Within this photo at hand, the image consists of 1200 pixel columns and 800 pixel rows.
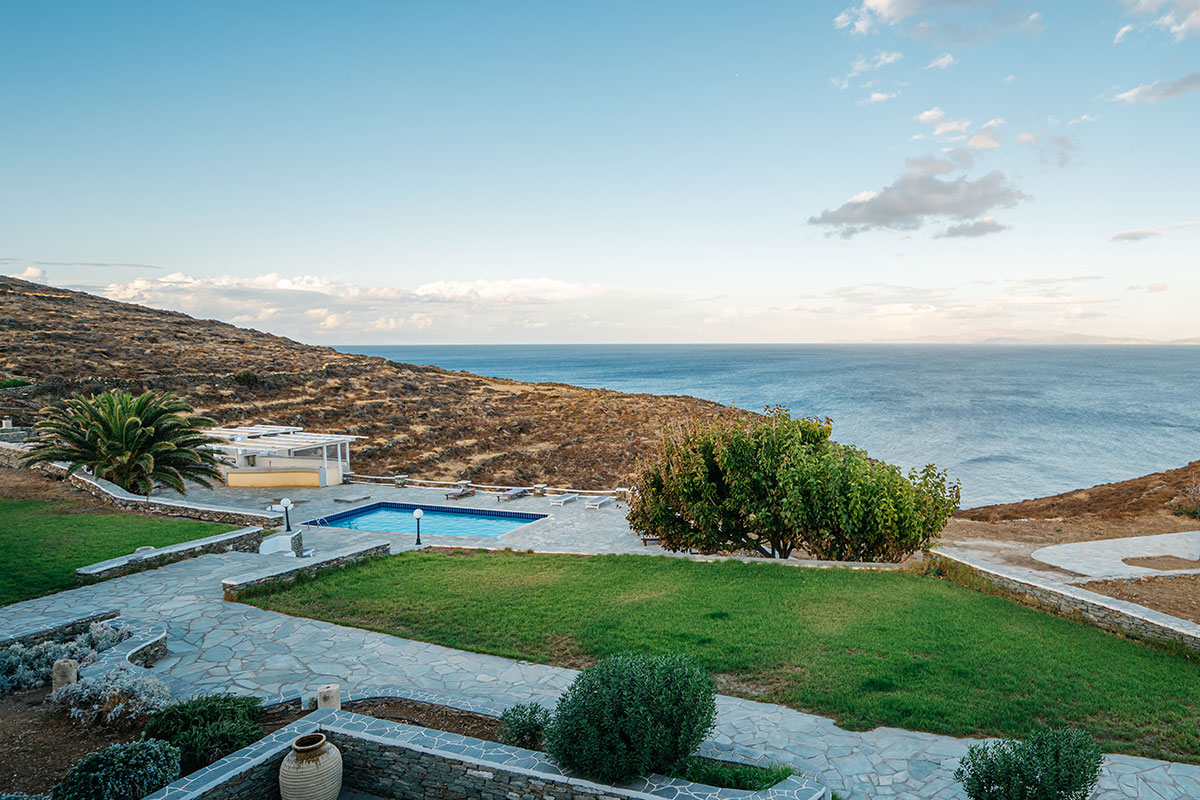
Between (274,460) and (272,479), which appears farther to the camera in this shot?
A: (274,460)

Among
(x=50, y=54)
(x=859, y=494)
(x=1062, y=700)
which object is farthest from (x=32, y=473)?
(x=1062, y=700)

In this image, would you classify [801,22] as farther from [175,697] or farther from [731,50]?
[175,697]

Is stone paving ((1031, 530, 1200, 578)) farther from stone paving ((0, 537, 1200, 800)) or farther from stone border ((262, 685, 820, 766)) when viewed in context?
stone border ((262, 685, 820, 766))

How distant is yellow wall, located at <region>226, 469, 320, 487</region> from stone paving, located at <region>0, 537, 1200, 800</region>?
1051 cm

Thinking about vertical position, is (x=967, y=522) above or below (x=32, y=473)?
below

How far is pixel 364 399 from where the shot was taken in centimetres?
4119

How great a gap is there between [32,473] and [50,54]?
13977 millimetres

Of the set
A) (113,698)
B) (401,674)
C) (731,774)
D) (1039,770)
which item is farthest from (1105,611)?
(113,698)

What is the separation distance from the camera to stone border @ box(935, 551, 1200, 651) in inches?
334

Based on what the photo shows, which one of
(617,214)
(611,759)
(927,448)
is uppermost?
(617,214)

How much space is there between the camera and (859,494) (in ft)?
41.9

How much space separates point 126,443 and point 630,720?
1626 cm

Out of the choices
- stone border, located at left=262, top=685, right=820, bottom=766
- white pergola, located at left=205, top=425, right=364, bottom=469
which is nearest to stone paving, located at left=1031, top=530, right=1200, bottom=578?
stone border, located at left=262, top=685, right=820, bottom=766

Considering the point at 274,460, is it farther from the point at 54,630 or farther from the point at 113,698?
the point at 113,698
